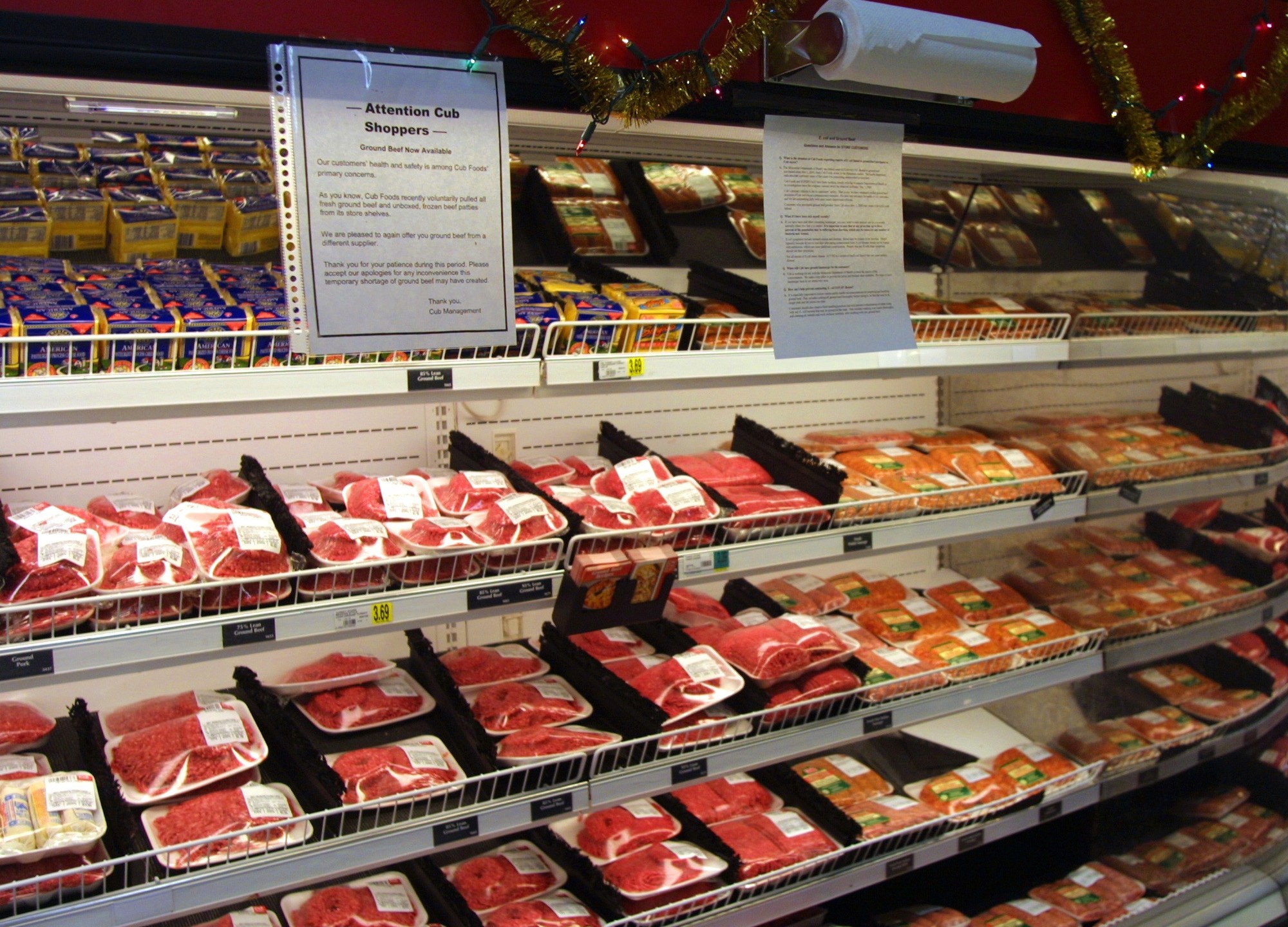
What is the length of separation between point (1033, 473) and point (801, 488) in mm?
690

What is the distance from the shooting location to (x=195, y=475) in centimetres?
212

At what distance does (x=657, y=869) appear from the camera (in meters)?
1.99

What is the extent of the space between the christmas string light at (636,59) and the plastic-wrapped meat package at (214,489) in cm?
92

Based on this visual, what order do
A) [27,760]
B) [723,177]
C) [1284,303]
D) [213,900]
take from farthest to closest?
[1284,303]
[723,177]
[27,760]
[213,900]

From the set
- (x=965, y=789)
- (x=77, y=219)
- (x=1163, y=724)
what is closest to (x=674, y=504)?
(x=965, y=789)

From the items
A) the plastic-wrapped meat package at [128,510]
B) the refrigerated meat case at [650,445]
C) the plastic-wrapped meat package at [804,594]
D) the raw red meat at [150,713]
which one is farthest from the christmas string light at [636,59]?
the plastic-wrapped meat package at [804,594]

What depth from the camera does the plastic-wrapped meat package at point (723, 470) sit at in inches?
90.4

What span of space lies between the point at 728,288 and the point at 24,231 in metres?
1.39

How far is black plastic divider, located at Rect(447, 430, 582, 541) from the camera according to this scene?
1.91 m

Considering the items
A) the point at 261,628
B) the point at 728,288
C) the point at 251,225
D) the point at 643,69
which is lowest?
the point at 261,628

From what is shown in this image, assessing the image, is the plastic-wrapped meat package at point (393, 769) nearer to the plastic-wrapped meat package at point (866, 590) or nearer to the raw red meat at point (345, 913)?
the raw red meat at point (345, 913)

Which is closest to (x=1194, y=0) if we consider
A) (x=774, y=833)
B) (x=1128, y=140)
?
(x=1128, y=140)

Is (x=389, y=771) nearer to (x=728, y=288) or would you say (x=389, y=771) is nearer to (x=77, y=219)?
(x=77, y=219)

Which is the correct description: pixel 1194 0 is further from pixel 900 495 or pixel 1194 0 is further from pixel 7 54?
pixel 7 54
